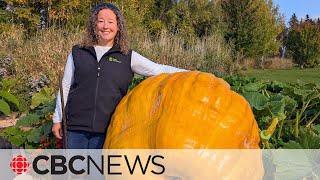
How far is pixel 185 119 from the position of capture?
212 cm

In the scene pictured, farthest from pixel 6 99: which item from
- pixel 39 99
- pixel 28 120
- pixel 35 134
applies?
pixel 35 134

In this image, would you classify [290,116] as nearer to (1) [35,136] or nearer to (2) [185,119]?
(2) [185,119]

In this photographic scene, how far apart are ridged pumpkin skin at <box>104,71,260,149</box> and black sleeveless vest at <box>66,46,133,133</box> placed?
589 millimetres

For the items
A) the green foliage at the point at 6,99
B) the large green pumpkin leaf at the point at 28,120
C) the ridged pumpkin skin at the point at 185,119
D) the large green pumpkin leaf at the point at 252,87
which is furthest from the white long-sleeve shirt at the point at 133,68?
the green foliage at the point at 6,99

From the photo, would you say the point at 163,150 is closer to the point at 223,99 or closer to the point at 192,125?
the point at 192,125

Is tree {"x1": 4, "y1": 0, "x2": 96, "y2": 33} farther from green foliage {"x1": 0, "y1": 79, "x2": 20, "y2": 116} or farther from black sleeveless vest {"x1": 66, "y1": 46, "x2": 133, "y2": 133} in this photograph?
black sleeveless vest {"x1": 66, "y1": 46, "x2": 133, "y2": 133}

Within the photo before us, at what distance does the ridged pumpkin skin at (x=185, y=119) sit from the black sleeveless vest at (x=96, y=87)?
0.59 m

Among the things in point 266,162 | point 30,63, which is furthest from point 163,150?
point 30,63

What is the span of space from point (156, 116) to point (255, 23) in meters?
26.1

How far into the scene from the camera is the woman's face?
3025 mm

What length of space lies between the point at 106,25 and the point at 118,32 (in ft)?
0.42

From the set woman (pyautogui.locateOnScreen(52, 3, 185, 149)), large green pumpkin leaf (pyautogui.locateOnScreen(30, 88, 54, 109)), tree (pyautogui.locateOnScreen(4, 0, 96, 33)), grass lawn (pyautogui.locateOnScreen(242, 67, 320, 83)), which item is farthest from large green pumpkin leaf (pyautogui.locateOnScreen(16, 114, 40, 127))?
grass lawn (pyautogui.locateOnScreen(242, 67, 320, 83))

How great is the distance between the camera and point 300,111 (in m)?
3.20

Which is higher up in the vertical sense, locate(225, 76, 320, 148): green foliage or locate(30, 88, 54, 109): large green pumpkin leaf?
locate(225, 76, 320, 148): green foliage
